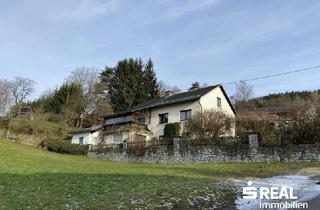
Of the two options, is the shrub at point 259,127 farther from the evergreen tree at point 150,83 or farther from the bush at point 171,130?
the evergreen tree at point 150,83

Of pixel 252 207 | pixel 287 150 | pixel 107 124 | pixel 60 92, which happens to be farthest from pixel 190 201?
pixel 60 92

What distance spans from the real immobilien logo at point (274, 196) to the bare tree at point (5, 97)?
4873 centimetres

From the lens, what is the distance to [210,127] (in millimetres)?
30578

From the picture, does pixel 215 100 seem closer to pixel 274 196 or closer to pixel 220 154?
pixel 220 154

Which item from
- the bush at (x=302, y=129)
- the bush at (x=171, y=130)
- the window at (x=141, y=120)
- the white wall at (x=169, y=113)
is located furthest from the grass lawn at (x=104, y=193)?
the window at (x=141, y=120)

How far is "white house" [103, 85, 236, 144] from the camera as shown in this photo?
4234 cm

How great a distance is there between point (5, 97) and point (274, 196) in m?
52.1

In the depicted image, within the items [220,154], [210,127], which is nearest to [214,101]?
[210,127]

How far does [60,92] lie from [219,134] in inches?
1460

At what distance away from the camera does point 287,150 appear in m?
25.8

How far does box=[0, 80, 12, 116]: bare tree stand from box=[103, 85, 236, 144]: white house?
17.8 meters

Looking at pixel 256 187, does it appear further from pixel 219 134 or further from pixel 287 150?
pixel 219 134

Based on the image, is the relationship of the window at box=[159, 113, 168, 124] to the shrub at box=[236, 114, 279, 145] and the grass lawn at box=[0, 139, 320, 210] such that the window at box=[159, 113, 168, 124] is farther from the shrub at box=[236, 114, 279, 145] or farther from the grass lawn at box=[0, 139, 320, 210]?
the grass lawn at box=[0, 139, 320, 210]

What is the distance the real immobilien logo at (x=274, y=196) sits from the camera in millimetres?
10922
